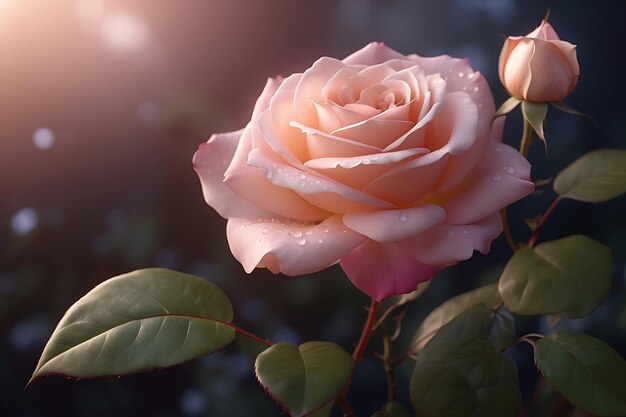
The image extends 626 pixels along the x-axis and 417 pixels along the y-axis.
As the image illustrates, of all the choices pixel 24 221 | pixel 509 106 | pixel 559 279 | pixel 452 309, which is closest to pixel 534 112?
pixel 509 106

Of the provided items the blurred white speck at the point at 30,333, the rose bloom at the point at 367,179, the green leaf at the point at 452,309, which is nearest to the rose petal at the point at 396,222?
the rose bloom at the point at 367,179

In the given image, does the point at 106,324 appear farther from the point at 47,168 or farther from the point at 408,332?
the point at 408,332

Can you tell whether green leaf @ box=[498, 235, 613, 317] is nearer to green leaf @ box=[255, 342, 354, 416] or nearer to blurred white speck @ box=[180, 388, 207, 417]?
green leaf @ box=[255, 342, 354, 416]

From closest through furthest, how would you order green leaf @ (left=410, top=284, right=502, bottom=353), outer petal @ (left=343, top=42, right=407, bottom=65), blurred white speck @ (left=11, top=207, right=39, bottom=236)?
outer petal @ (left=343, top=42, right=407, bottom=65) → green leaf @ (left=410, top=284, right=502, bottom=353) → blurred white speck @ (left=11, top=207, right=39, bottom=236)

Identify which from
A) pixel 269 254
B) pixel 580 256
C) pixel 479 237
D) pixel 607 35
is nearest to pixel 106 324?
pixel 269 254

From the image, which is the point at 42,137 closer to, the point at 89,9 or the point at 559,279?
the point at 89,9

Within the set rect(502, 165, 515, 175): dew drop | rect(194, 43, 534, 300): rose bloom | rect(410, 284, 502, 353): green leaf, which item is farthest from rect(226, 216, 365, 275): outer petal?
rect(410, 284, 502, 353): green leaf
